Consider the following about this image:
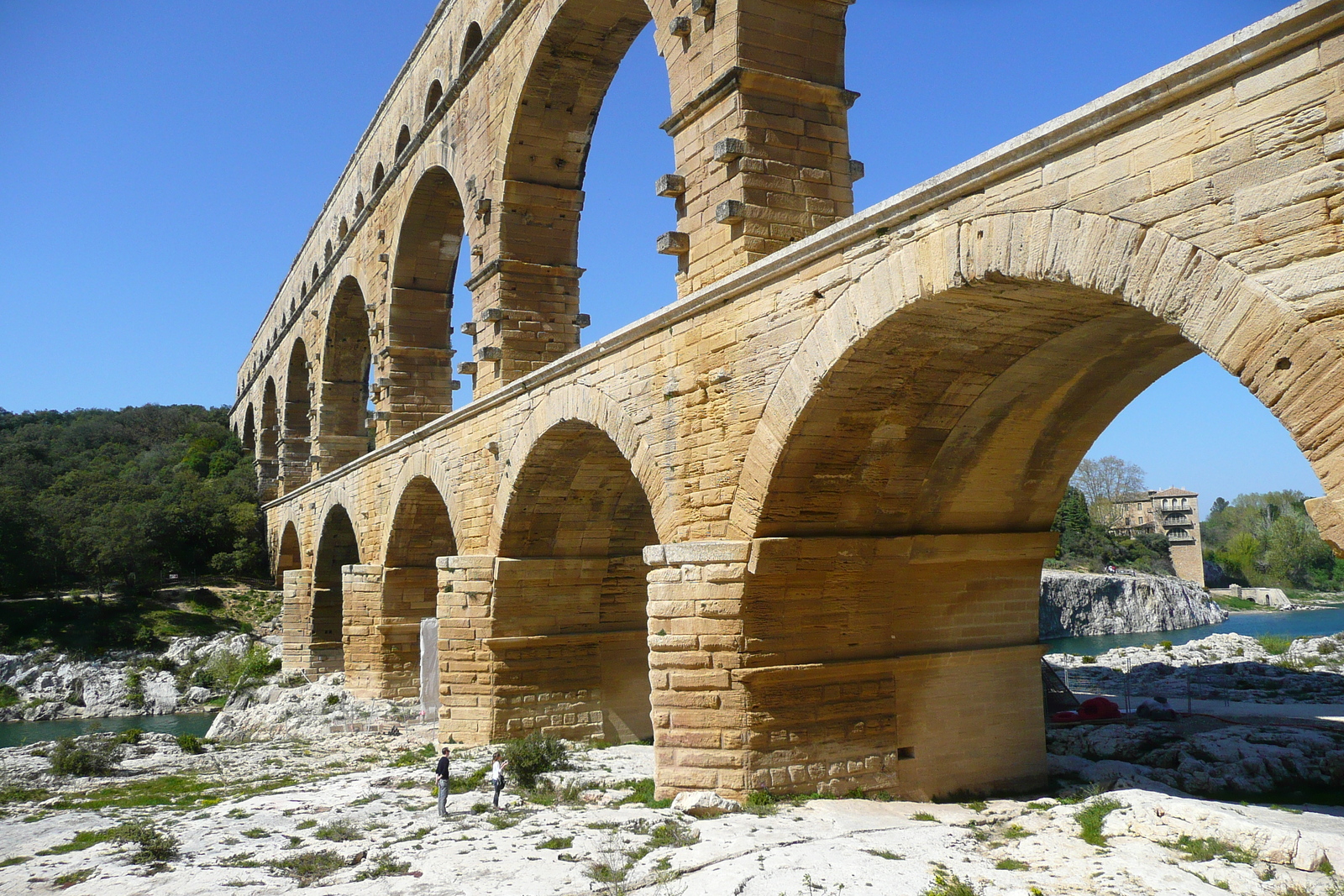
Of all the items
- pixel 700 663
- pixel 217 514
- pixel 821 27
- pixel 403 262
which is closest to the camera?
pixel 700 663

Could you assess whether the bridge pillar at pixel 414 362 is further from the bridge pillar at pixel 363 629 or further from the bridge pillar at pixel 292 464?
the bridge pillar at pixel 292 464

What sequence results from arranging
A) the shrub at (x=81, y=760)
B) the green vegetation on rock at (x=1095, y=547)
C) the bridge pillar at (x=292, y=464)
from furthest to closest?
the green vegetation on rock at (x=1095, y=547) → the bridge pillar at (x=292, y=464) → the shrub at (x=81, y=760)

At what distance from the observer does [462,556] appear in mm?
11398

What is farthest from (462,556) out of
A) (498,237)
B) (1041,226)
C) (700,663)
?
(1041,226)

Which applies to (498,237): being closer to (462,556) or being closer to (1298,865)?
(462,556)

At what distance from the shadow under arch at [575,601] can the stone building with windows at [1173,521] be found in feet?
154

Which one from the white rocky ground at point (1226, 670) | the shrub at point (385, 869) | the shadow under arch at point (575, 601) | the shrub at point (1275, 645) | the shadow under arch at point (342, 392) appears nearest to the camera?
the shrub at point (385, 869)

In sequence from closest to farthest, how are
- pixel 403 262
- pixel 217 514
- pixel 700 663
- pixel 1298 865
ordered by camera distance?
pixel 1298 865, pixel 700 663, pixel 403 262, pixel 217 514

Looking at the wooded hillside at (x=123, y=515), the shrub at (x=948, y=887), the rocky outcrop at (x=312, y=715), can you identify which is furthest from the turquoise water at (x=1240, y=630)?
the wooded hillside at (x=123, y=515)

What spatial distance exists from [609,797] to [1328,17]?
22.8ft

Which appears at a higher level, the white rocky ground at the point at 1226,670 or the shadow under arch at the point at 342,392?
the shadow under arch at the point at 342,392

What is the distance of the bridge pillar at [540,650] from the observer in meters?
11.0

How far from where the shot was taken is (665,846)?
6086mm

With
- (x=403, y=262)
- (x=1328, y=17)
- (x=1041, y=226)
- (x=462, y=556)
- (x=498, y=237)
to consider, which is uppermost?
(x=403, y=262)
